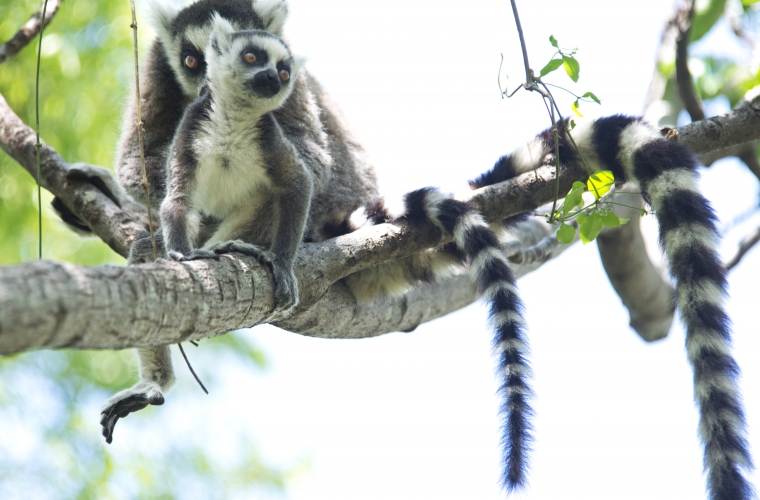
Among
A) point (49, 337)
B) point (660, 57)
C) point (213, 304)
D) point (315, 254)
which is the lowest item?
point (49, 337)

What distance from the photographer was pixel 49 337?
183 centimetres

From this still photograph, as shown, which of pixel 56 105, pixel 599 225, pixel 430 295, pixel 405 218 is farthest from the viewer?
pixel 56 105

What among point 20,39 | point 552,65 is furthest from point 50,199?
point 552,65

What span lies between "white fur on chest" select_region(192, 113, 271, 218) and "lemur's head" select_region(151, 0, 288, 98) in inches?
36.8

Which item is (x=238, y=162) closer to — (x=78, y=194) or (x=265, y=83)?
(x=265, y=83)

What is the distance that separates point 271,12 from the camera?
521 centimetres

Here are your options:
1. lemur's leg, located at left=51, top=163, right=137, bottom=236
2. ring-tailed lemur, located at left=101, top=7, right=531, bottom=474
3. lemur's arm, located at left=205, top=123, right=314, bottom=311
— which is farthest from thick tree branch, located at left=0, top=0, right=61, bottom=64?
lemur's arm, located at left=205, top=123, right=314, bottom=311

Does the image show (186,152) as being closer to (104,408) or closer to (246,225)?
(246,225)

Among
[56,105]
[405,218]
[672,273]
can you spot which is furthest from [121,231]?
[672,273]

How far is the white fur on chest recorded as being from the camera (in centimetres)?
380

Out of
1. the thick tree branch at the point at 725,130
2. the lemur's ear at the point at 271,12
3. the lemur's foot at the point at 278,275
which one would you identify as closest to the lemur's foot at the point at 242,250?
the lemur's foot at the point at 278,275

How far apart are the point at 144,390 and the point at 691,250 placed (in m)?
3.23

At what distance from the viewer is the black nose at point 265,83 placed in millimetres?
3910

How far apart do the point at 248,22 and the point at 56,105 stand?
2.75m
